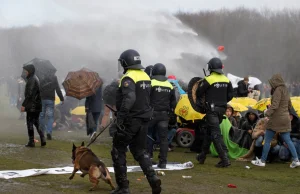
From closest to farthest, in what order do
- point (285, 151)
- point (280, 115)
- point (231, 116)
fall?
point (280, 115) < point (285, 151) < point (231, 116)

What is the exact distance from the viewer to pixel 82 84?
40.9 ft

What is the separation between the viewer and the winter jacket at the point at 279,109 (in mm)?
9206

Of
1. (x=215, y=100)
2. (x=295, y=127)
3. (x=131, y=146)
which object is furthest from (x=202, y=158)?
(x=131, y=146)

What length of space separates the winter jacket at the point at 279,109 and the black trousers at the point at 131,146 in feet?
11.2

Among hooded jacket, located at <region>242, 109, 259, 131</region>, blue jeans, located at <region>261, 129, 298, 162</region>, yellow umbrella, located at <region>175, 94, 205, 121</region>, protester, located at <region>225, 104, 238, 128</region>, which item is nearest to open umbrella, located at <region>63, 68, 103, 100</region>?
yellow umbrella, located at <region>175, 94, 205, 121</region>

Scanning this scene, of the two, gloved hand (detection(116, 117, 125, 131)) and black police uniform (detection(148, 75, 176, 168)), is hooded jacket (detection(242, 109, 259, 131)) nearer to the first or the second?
black police uniform (detection(148, 75, 176, 168))

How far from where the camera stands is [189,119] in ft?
38.0

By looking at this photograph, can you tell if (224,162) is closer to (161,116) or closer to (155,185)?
(161,116)

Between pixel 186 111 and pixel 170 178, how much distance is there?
152 inches

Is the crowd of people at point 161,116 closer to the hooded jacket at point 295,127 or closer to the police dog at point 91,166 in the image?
the hooded jacket at point 295,127

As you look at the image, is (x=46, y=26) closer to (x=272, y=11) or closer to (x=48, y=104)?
(x=48, y=104)

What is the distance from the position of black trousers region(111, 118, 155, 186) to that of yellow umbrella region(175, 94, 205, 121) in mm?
4898

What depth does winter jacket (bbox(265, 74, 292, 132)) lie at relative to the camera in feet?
30.2

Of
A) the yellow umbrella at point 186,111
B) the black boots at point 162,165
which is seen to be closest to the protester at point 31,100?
the yellow umbrella at point 186,111
